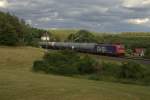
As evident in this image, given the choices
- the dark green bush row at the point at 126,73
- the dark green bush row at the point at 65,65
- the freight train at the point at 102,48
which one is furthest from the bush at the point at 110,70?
the freight train at the point at 102,48

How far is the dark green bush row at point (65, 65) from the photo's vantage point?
3030 centimetres

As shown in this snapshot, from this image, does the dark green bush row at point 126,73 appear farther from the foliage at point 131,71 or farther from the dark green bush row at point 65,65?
the dark green bush row at point 65,65

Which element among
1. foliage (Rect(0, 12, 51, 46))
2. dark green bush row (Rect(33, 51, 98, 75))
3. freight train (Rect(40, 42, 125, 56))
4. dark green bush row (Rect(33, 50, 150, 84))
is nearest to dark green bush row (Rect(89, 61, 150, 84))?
dark green bush row (Rect(33, 50, 150, 84))

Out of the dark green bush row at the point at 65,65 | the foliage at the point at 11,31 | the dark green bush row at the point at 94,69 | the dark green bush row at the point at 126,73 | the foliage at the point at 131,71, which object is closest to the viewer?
the dark green bush row at the point at 126,73

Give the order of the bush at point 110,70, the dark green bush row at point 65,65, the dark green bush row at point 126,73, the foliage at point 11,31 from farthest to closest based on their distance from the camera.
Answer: the foliage at point 11,31, the dark green bush row at point 65,65, the bush at point 110,70, the dark green bush row at point 126,73

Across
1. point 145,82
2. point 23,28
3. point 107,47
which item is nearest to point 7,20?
point 23,28

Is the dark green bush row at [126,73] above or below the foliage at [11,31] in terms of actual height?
below

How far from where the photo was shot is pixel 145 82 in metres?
23.2

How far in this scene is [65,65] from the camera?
103ft

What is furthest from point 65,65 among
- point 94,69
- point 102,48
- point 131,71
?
point 102,48

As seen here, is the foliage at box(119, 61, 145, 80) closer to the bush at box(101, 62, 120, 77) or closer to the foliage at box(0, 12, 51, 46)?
the bush at box(101, 62, 120, 77)

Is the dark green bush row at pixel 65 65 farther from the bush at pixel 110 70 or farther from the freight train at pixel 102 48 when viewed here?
the freight train at pixel 102 48

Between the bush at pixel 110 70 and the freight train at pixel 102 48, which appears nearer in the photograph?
the bush at pixel 110 70

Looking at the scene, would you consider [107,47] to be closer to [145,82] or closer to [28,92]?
[145,82]
